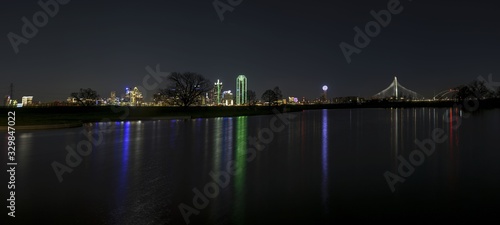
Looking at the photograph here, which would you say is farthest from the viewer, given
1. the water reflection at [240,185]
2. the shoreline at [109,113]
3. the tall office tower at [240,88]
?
the tall office tower at [240,88]

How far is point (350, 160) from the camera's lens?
13195 mm

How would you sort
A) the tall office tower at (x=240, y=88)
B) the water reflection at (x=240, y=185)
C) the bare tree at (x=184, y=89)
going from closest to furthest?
the water reflection at (x=240, y=185)
the bare tree at (x=184, y=89)
the tall office tower at (x=240, y=88)

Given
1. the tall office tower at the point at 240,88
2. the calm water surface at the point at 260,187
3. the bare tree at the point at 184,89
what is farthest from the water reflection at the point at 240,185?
the tall office tower at the point at 240,88

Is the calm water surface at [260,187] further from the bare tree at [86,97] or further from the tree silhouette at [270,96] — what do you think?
the tree silhouette at [270,96]

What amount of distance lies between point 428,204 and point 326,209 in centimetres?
228

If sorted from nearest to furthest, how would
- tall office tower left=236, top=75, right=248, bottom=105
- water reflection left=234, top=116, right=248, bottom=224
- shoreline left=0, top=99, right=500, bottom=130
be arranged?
water reflection left=234, top=116, right=248, bottom=224, shoreline left=0, top=99, right=500, bottom=130, tall office tower left=236, top=75, right=248, bottom=105

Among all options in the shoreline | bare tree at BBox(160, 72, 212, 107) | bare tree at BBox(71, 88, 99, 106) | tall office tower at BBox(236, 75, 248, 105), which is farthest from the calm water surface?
tall office tower at BBox(236, 75, 248, 105)

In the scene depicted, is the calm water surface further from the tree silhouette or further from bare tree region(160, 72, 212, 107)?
the tree silhouette

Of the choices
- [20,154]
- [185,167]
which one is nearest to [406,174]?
[185,167]

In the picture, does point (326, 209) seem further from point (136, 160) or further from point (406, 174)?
point (136, 160)

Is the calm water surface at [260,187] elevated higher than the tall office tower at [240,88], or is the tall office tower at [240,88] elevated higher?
the tall office tower at [240,88]

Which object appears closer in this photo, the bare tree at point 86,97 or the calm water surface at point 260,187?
the calm water surface at point 260,187

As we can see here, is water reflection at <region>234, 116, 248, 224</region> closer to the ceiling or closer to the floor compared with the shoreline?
closer to the floor

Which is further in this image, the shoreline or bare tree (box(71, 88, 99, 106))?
bare tree (box(71, 88, 99, 106))
